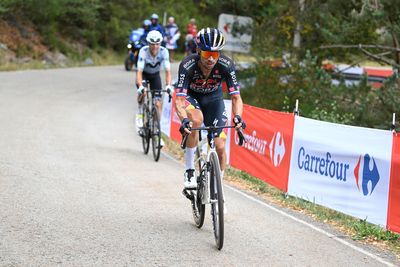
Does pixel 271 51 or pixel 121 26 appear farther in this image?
pixel 121 26

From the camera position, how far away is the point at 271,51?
72.9 feet

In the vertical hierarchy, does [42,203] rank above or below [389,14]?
below

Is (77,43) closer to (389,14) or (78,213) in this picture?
(389,14)

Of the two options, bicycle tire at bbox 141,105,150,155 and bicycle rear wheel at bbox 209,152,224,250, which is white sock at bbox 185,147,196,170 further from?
bicycle tire at bbox 141,105,150,155

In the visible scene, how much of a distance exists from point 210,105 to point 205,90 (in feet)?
0.64

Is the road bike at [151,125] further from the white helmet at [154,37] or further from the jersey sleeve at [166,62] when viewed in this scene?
the white helmet at [154,37]

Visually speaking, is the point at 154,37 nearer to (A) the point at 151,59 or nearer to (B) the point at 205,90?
(A) the point at 151,59

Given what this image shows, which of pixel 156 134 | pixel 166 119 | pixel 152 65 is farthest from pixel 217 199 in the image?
pixel 166 119

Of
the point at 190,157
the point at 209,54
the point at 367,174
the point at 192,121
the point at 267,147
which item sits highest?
the point at 209,54

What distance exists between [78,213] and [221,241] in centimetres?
225

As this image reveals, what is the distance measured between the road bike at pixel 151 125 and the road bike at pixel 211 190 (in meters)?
4.85

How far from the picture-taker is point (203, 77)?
8211 millimetres

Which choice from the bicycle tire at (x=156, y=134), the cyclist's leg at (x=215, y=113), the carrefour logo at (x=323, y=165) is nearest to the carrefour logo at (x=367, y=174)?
the carrefour logo at (x=323, y=165)

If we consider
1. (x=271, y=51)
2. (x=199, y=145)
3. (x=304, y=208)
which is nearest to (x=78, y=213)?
(x=199, y=145)
